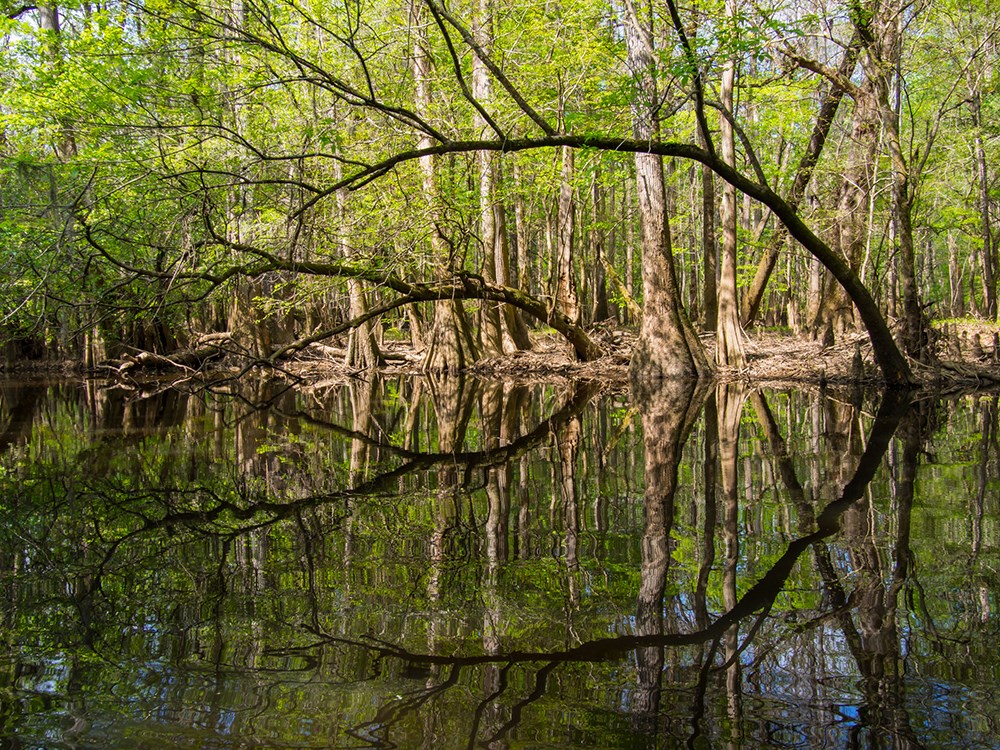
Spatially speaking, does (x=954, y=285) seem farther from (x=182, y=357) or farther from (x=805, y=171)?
(x=182, y=357)

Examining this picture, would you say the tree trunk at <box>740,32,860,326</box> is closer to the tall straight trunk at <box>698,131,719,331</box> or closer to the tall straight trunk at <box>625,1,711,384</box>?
the tall straight trunk at <box>698,131,719,331</box>

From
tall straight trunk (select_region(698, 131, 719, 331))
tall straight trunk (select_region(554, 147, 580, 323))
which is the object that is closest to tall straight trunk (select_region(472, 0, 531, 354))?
tall straight trunk (select_region(554, 147, 580, 323))

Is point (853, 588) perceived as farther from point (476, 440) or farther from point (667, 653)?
point (476, 440)

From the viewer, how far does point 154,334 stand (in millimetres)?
21500

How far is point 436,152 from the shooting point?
7918mm

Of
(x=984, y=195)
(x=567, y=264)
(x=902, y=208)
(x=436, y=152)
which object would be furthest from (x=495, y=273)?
(x=984, y=195)

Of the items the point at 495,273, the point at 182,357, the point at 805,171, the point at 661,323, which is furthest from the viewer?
the point at 182,357

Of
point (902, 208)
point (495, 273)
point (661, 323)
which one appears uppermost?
point (902, 208)

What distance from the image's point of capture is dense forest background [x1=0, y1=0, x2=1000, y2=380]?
25.6 feet

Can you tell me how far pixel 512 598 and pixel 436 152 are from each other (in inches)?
231

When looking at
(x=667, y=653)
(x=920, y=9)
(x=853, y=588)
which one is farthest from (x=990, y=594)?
(x=920, y=9)

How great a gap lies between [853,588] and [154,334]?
21516 mm

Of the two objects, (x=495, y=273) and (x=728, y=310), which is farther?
(x=495, y=273)

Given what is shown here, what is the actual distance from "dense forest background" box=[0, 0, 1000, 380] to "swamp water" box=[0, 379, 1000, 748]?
3.22 meters
